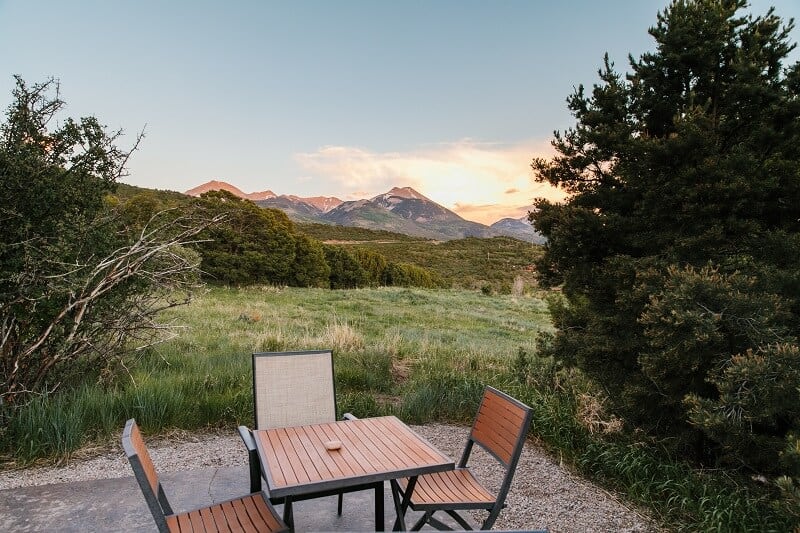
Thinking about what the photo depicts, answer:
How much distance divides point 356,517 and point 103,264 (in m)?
3.42

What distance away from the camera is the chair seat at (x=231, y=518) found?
2.23 metres

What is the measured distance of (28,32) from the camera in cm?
810

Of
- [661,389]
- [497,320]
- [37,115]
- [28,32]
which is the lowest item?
[497,320]

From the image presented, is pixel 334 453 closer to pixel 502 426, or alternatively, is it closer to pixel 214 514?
pixel 214 514

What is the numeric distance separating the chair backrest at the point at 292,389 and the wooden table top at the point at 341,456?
18.9 inches

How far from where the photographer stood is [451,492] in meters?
2.72

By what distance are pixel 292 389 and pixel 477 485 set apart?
1493 mm

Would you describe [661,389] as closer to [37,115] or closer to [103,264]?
[103,264]

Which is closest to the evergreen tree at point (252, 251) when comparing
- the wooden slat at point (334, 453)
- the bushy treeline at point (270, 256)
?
the bushy treeline at point (270, 256)

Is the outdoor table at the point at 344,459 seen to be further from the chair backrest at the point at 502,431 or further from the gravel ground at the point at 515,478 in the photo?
the gravel ground at the point at 515,478

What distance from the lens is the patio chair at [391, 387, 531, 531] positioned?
98.1 inches

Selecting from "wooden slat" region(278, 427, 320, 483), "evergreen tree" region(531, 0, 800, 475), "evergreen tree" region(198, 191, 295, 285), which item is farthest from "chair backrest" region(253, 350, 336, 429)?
"evergreen tree" region(198, 191, 295, 285)

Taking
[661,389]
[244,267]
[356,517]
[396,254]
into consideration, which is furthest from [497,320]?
[396,254]

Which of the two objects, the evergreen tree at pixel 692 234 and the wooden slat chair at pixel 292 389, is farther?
the wooden slat chair at pixel 292 389
